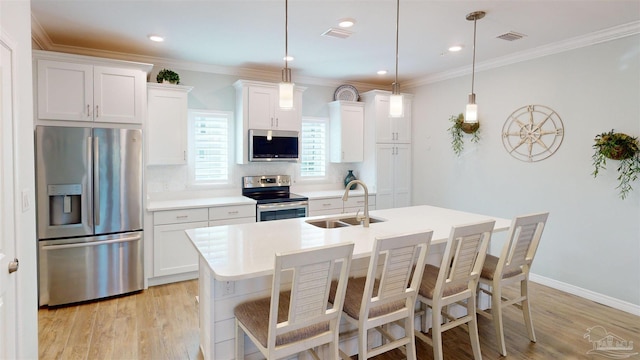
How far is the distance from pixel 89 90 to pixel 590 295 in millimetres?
5279

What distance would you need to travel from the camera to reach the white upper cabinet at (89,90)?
3.26 m

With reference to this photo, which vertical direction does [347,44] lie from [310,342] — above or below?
above

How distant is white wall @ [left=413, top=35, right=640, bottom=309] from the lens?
10.8 ft

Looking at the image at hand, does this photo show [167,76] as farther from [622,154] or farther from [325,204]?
[622,154]

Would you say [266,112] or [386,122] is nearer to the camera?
[266,112]

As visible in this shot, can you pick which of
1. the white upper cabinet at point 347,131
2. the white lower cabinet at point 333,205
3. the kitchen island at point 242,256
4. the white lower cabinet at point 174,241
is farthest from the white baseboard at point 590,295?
the white lower cabinet at point 174,241

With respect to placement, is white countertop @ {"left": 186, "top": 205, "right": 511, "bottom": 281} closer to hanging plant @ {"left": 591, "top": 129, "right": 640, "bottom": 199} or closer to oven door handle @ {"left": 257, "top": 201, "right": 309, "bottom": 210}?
hanging plant @ {"left": 591, "top": 129, "right": 640, "bottom": 199}

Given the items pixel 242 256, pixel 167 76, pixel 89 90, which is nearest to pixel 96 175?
pixel 89 90

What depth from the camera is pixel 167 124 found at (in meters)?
4.04

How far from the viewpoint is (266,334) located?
176 cm

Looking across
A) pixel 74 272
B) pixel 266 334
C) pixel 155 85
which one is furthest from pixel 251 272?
pixel 155 85

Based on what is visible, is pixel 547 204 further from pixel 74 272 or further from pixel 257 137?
pixel 74 272

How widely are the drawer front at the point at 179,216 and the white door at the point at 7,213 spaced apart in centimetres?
211

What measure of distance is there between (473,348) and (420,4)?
2516mm
